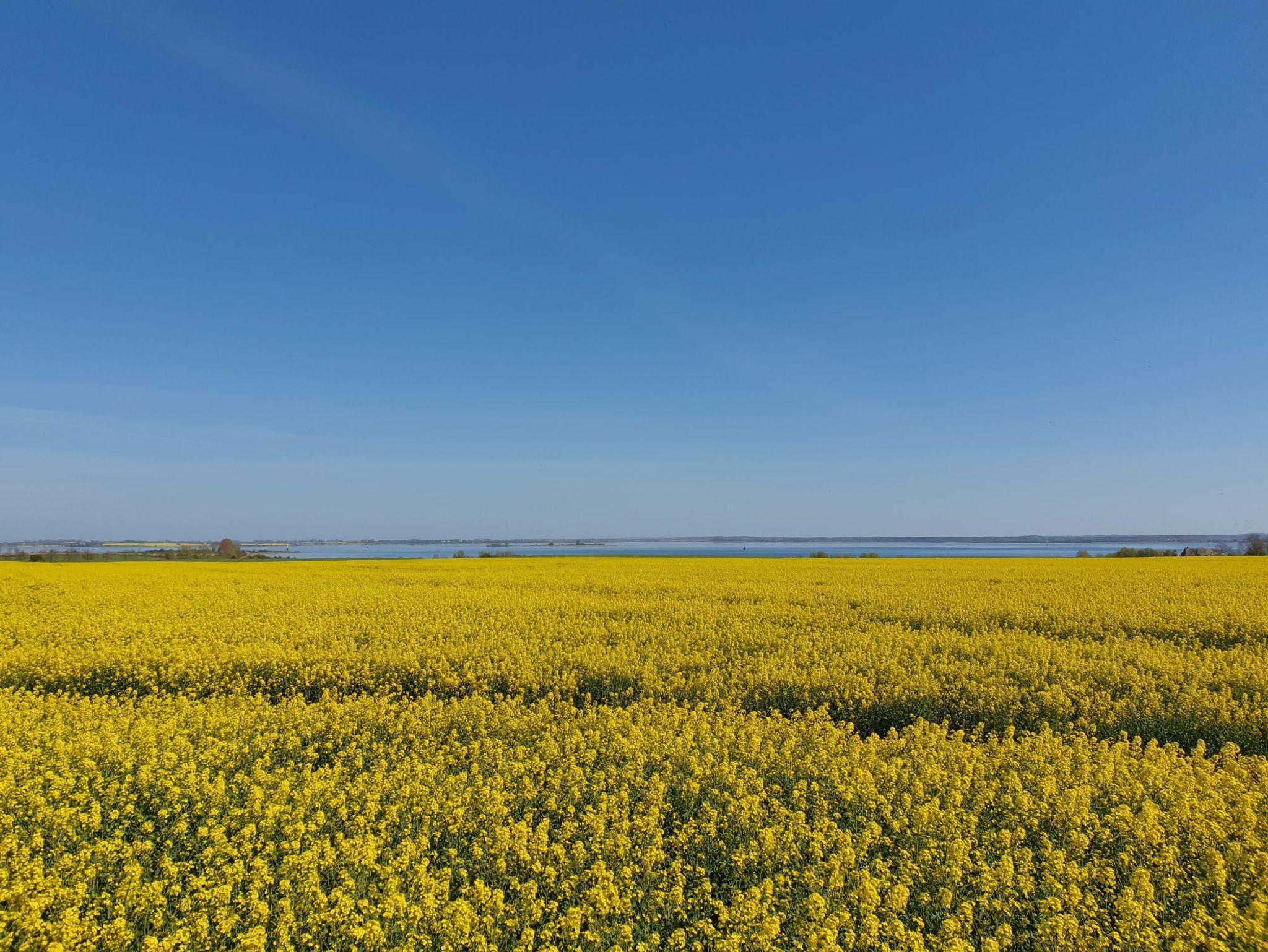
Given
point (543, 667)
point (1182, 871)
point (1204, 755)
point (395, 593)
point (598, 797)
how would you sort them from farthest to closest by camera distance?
point (395, 593) < point (543, 667) < point (1204, 755) < point (598, 797) < point (1182, 871)

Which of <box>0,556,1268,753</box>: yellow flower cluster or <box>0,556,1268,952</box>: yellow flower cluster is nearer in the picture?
<box>0,556,1268,952</box>: yellow flower cluster

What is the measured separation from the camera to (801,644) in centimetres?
1032

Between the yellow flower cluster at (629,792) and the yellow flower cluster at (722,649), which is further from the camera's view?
the yellow flower cluster at (722,649)

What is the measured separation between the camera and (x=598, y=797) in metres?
4.83

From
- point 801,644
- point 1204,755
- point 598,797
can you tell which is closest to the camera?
point 598,797

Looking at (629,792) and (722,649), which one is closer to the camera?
(629,792)

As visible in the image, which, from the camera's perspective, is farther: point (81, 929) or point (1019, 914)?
point (1019, 914)

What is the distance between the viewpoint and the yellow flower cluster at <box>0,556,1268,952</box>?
3.48 meters

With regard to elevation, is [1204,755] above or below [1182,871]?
below

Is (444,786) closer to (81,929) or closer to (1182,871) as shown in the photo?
(81,929)

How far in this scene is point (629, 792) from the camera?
491 centimetres

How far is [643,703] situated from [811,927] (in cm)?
467

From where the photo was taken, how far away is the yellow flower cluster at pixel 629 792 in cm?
348

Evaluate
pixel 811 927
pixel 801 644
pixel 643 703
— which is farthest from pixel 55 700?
pixel 801 644
